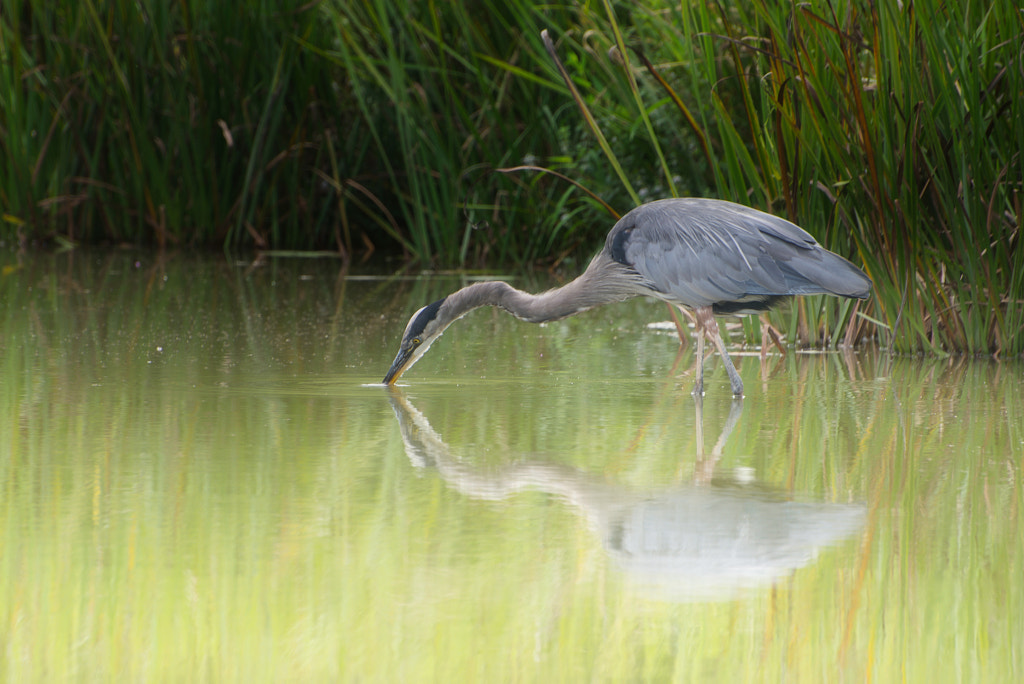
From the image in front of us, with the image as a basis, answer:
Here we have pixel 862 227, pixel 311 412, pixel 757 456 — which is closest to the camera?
pixel 757 456

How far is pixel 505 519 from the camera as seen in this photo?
10.7 feet

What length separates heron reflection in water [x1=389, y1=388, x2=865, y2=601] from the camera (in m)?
2.86

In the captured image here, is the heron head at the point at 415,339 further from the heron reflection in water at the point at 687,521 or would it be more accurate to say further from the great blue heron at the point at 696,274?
the heron reflection in water at the point at 687,521

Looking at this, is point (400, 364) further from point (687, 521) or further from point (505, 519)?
Result: point (687, 521)

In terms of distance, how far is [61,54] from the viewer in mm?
11484

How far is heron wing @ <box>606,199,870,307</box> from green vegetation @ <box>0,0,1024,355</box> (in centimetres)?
68

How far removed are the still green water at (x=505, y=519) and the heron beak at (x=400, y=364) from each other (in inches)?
4.3

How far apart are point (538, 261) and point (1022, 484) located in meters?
7.44

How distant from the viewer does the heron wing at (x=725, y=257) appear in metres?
5.07

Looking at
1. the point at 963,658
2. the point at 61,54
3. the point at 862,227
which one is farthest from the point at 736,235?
the point at 61,54

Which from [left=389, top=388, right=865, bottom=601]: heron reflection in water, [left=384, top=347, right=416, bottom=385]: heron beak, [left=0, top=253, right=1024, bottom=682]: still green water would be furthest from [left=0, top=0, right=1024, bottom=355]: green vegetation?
[left=389, top=388, right=865, bottom=601]: heron reflection in water

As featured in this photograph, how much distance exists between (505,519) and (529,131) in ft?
24.7

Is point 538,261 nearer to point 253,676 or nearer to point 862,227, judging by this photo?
point 862,227

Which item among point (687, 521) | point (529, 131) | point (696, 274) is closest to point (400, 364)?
point (696, 274)
